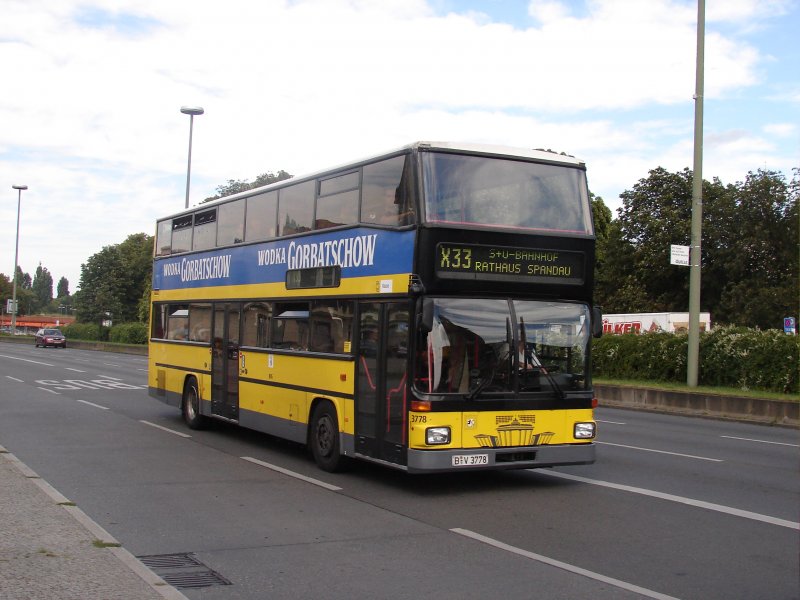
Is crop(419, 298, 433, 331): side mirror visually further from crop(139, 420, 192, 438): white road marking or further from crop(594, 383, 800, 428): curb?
crop(594, 383, 800, 428): curb

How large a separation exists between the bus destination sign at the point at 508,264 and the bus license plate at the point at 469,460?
6.38 feet

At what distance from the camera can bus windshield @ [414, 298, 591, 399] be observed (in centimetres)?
973

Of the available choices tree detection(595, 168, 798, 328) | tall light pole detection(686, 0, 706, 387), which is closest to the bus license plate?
tall light pole detection(686, 0, 706, 387)

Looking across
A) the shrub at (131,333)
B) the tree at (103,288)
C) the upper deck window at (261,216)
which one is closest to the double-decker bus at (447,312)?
the upper deck window at (261,216)

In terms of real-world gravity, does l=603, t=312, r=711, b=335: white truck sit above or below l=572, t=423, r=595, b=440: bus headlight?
above

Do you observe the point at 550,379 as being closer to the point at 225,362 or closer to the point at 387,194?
the point at 387,194

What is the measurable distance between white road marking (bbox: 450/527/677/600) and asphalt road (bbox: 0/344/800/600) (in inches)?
0.8

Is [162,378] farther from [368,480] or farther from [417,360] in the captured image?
[417,360]

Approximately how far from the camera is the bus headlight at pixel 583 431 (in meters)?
10.4

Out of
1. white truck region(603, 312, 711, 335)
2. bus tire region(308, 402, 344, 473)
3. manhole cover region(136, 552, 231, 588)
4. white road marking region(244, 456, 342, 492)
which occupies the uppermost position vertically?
white truck region(603, 312, 711, 335)

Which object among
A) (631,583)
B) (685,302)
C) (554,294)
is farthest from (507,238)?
(685,302)

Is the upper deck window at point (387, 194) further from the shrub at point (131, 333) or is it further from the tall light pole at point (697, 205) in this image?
the shrub at point (131, 333)

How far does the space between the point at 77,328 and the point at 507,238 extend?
81091mm

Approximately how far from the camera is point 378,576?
6656 mm
